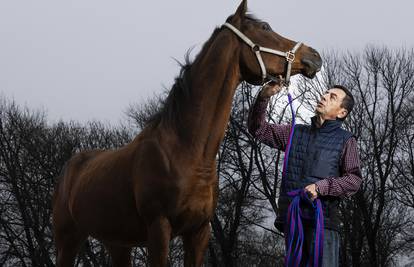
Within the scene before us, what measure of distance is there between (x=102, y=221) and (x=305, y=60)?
2628mm

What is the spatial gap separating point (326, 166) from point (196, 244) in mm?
1499

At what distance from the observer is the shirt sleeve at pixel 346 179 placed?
404 cm

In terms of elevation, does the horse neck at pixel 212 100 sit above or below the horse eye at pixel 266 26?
below

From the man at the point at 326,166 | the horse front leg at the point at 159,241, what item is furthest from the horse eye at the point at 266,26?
the horse front leg at the point at 159,241

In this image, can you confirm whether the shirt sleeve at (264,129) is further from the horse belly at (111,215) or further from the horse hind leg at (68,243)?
the horse hind leg at (68,243)

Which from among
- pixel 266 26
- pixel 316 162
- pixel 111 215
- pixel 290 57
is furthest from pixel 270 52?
pixel 111 215

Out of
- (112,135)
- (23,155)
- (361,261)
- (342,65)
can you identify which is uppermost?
(342,65)

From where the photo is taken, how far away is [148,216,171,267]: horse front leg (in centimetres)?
473

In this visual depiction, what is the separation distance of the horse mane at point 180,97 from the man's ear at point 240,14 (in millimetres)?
181

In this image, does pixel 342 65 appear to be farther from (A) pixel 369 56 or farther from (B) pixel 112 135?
(B) pixel 112 135

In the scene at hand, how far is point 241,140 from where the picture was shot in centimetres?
2550

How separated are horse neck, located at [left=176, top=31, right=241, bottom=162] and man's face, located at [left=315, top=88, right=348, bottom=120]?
91 centimetres

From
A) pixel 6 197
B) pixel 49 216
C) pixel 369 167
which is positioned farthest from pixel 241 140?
pixel 6 197

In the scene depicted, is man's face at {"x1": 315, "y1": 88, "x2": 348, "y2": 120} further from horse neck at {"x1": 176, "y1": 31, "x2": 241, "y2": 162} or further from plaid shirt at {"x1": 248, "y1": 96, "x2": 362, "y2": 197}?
horse neck at {"x1": 176, "y1": 31, "x2": 241, "y2": 162}
